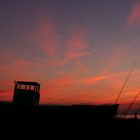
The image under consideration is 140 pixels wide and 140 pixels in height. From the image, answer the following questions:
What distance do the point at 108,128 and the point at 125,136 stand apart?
1.54 meters

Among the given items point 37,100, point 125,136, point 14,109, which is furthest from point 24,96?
point 125,136

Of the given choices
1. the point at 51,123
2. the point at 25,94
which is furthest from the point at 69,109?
the point at 25,94

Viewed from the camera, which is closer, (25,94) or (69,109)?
(69,109)

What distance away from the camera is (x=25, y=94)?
2656 cm

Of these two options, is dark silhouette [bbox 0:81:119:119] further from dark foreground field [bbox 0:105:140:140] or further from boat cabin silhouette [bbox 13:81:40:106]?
boat cabin silhouette [bbox 13:81:40:106]

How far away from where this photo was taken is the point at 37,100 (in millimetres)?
27797

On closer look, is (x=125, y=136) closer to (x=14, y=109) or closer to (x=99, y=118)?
(x=99, y=118)

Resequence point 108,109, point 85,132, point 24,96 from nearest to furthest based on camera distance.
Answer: point 85,132, point 108,109, point 24,96

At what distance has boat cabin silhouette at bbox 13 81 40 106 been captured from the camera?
26484 millimetres

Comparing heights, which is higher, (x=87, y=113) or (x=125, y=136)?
(x=87, y=113)

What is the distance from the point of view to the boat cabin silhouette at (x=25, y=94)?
2648 centimetres

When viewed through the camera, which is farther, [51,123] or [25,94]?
[25,94]

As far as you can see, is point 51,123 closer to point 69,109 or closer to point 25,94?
point 69,109

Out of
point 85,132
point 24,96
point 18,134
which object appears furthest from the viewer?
point 24,96
